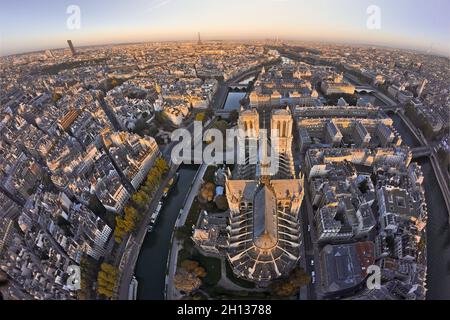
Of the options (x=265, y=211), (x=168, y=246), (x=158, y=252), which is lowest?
(x=158, y=252)

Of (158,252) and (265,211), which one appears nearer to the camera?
(265,211)

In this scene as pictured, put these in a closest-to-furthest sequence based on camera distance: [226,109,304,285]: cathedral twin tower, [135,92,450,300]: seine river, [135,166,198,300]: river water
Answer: [226,109,304,285]: cathedral twin tower, [135,92,450,300]: seine river, [135,166,198,300]: river water

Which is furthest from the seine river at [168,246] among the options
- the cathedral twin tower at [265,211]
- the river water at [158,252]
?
the cathedral twin tower at [265,211]

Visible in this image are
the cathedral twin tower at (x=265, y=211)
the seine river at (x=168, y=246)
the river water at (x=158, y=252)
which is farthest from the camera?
the river water at (x=158, y=252)

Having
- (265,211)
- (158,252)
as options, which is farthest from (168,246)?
(265,211)

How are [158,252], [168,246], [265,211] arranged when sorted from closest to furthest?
[265,211], [158,252], [168,246]

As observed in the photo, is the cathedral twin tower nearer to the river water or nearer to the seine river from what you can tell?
the river water

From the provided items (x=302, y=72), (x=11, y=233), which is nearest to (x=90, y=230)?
(x=11, y=233)

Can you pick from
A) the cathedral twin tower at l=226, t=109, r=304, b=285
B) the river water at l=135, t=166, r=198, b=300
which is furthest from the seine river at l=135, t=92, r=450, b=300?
the cathedral twin tower at l=226, t=109, r=304, b=285

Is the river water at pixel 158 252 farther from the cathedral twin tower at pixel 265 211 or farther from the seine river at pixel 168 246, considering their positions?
the cathedral twin tower at pixel 265 211

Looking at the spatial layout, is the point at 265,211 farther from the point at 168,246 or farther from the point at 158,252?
the point at 158,252
